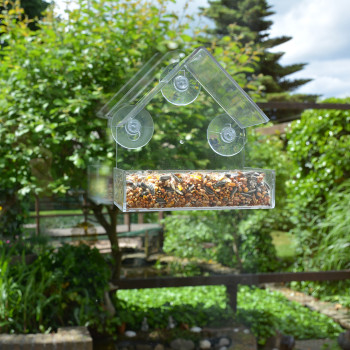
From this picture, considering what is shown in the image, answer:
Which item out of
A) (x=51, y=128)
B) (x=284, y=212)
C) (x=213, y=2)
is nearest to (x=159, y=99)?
(x=51, y=128)

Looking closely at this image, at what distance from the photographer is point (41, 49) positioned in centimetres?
253

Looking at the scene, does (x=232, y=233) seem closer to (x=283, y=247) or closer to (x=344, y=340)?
(x=283, y=247)

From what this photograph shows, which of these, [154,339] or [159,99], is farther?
[154,339]

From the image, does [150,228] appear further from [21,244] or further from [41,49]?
[41,49]

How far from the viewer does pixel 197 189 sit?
4.33 feet

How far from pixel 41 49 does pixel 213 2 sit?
3.95 meters

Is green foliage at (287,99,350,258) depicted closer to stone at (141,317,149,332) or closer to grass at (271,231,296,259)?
grass at (271,231,296,259)

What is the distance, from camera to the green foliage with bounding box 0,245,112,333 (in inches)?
92.3

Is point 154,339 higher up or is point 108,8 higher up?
point 108,8

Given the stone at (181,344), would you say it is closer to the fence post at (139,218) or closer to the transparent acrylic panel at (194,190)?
the fence post at (139,218)

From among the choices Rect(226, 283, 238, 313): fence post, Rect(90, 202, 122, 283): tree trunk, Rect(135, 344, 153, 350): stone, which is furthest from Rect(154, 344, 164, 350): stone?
Rect(226, 283, 238, 313): fence post

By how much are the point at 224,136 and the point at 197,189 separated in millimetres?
196

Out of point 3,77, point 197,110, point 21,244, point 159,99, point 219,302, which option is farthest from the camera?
point 219,302

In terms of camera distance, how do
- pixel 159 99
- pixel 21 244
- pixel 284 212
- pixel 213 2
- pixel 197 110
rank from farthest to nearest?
pixel 213 2, pixel 284 212, pixel 21 244, pixel 197 110, pixel 159 99
